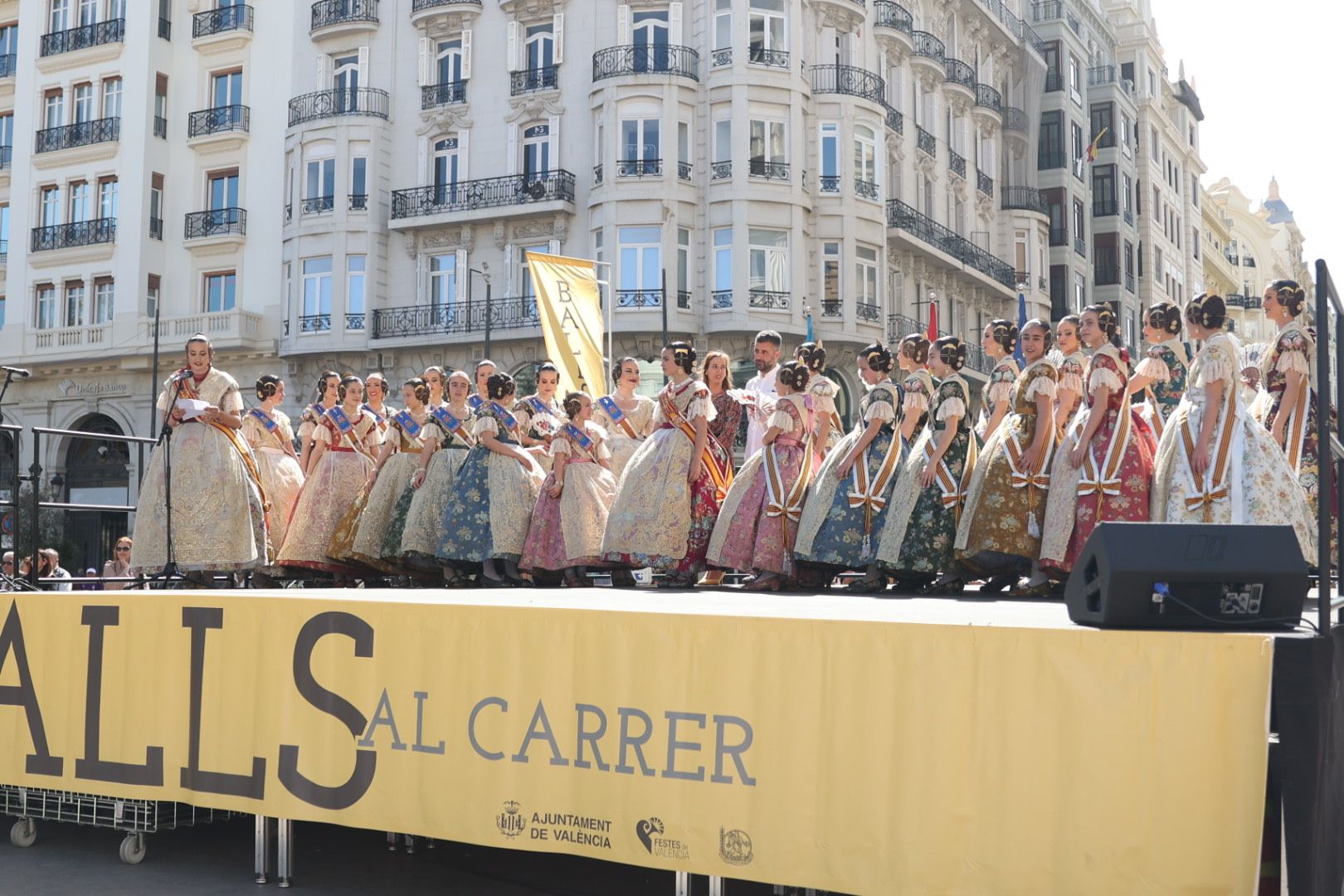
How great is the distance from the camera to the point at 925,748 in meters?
4.18

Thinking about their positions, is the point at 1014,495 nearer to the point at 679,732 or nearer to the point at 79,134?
the point at 679,732

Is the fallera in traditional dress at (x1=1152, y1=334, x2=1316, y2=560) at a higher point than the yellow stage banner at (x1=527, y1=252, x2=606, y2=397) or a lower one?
lower

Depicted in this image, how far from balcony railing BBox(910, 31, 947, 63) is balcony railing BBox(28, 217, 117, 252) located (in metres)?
20.1

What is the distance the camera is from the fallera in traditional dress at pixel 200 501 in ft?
28.9

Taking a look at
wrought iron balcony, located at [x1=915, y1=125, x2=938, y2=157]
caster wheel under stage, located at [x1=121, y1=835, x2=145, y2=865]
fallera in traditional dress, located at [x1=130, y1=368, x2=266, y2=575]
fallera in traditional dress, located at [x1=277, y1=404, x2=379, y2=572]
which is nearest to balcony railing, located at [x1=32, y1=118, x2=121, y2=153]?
wrought iron balcony, located at [x1=915, y1=125, x2=938, y2=157]

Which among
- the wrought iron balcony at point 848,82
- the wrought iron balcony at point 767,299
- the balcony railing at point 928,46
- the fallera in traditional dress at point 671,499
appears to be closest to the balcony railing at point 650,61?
the wrought iron balcony at point 848,82

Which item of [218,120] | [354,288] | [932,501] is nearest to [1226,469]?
[932,501]

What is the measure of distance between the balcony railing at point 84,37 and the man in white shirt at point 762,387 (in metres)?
27.6

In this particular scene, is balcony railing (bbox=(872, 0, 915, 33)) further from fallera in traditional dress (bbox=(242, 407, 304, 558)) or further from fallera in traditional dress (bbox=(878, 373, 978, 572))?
fallera in traditional dress (bbox=(878, 373, 978, 572))

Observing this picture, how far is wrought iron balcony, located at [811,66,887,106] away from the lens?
29.7 meters

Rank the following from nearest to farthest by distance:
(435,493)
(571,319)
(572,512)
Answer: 1. (572,512)
2. (435,493)
3. (571,319)

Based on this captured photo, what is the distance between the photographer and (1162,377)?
6.75 meters

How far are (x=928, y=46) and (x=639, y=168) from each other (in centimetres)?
1014

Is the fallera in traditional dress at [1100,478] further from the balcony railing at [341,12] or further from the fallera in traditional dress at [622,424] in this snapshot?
the balcony railing at [341,12]
